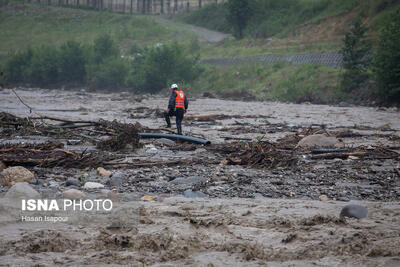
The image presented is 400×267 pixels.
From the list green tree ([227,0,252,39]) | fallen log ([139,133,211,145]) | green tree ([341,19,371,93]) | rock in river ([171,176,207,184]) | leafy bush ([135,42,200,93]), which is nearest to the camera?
rock in river ([171,176,207,184])

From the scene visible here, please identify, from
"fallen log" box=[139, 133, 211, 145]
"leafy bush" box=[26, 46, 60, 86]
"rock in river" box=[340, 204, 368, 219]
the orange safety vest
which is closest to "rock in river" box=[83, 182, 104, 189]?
"rock in river" box=[340, 204, 368, 219]

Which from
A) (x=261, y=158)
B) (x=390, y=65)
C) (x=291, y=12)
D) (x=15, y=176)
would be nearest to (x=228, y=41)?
(x=291, y=12)

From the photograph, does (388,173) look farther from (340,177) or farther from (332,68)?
(332,68)

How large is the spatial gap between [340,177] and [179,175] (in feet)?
8.15

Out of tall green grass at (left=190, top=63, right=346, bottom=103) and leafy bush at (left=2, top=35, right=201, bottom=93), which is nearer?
tall green grass at (left=190, top=63, right=346, bottom=103)

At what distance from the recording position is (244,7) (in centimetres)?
4791

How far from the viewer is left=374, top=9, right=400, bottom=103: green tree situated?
21391 mm

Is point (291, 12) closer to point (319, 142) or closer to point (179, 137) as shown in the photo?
point (319, 142)

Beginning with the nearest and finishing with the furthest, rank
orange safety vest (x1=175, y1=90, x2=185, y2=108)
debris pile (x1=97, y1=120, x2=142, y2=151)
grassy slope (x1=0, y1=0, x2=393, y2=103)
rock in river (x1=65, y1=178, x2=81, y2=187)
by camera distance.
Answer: rock in river (x1=65, y1=178, x2=81, y2=187) → debris pile (x1=97, y1=120, x2=142, y2=151) → orange safety vest (x1=175, y1=90, x2=185, y2=108) → grassy slope (x1=0, y1=0, x2=393, y2=103)

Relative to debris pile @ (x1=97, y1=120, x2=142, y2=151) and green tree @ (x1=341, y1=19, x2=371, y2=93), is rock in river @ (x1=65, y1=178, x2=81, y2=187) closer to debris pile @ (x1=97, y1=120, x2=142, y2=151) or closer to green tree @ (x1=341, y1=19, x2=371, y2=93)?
debris pile @ (x1=97, y1=120, x2=142, y2=151)

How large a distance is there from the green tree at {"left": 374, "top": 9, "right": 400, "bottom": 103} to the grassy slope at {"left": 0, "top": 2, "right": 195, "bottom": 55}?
34.9 metres

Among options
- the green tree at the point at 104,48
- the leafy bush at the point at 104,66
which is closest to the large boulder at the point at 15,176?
the leafy bush at the point at 104,66

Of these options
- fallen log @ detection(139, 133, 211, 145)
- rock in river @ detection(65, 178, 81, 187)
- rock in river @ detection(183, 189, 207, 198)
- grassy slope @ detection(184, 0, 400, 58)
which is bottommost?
fallen log @ detection(139, 133, 211, 145)

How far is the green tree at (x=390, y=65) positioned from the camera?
21391 millimetres
